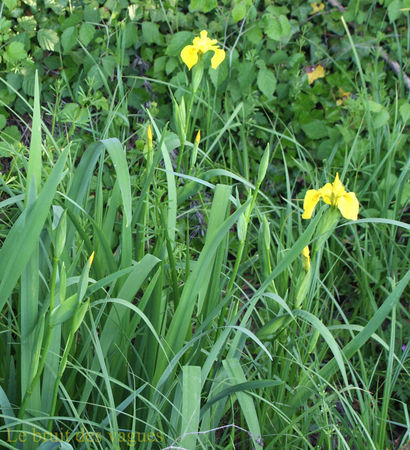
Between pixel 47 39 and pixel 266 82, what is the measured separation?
82cm

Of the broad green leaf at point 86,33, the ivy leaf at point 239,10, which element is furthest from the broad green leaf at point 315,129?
the broad green leaf at point 86,33

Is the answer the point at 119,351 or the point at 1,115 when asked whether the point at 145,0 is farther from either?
the point at 119,351

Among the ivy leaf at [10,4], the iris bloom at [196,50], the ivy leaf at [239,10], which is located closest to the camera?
the iris bloom at [196,50]

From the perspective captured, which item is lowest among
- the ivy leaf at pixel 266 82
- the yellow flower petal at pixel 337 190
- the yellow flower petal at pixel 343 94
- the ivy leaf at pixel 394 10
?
the yellow flower petal at pixel 343 94

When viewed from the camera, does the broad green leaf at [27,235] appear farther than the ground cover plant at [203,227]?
No

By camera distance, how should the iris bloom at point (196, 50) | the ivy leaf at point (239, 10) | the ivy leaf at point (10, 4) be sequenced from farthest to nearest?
the ivy leaf at point (239, 10)
the ivy leaf at point (10, 4)
the iris bloom at point (196, 50)

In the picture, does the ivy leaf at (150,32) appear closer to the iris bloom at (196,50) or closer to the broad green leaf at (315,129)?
the broad green leaf at (315,129)

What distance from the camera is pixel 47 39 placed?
241 centimetres

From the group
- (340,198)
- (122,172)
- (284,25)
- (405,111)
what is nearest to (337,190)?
(340,198)

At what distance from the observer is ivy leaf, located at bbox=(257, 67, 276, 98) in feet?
8.02

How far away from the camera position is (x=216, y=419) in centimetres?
144

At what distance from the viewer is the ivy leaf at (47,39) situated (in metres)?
2.40

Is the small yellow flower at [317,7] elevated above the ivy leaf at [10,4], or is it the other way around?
the ivy leaf at [10,4]

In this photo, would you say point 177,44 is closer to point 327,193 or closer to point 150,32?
point 150,32
